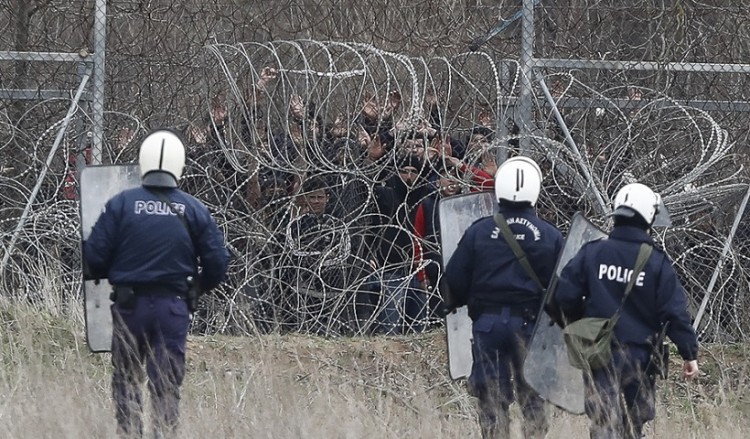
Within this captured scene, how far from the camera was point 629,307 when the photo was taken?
627 cm

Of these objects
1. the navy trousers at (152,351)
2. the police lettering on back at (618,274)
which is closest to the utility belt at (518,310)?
the police lettering on back at (618,274)

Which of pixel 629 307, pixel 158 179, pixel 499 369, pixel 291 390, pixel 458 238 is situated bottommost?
pixel 291 390

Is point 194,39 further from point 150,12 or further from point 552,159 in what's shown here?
point 552,159

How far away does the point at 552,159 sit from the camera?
864cm

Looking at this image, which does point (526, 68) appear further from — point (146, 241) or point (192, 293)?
point (146, 241)

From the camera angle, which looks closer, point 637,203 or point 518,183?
point 637,203

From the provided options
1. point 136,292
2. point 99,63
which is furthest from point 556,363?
point 99,63

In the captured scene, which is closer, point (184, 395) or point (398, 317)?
point (184, 395)

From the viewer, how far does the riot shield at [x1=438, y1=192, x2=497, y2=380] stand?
730 centimetres

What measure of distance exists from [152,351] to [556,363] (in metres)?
2.02

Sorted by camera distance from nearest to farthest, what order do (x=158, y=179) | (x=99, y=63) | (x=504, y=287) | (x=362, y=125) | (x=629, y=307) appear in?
(x=629, y=307) < (x=158, y=179) < (x=504, y=287) < (x=99, y=63) < (x=362, y=125)

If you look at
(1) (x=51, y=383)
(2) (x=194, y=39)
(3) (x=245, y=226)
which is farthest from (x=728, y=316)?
(1) (x=51, y=383)

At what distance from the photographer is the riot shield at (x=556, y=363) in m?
6.62

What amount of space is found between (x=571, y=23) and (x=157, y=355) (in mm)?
4137
